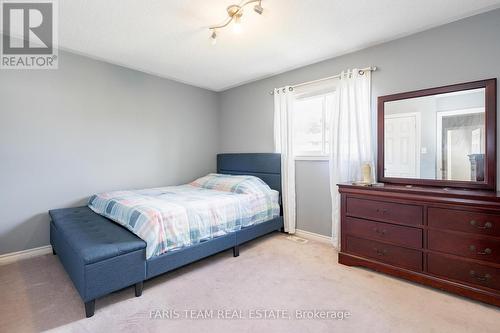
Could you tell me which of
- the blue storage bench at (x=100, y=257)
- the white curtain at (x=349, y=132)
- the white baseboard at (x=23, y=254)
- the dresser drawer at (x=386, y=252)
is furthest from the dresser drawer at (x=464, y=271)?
the white baseboard at (x=23, y=254)

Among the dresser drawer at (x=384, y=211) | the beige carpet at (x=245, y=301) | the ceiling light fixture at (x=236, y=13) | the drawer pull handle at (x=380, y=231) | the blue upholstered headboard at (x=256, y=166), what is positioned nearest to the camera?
the beige carpet at (x=245, y=301)

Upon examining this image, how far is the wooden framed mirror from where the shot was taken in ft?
7.11

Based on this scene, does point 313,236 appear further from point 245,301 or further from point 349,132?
point 245,301

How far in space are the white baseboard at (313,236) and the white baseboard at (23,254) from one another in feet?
10.5

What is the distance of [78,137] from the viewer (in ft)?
10.1

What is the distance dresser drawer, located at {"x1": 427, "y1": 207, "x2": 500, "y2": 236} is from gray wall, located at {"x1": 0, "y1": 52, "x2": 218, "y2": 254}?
11.6 ft

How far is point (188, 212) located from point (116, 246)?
2.29 ft

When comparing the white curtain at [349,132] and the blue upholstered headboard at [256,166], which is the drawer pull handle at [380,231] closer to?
the white curtain at [349,132]

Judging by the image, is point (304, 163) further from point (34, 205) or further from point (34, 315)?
point (34, 205)

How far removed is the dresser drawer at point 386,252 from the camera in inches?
85.3

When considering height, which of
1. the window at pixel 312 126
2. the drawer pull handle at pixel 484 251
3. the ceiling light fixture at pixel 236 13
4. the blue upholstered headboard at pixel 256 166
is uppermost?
the ceiling light fixture at pixel 236 13

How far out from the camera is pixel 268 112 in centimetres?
389

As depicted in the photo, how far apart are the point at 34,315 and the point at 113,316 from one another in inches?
22.8

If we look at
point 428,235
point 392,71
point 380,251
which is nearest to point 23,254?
point 380,251
